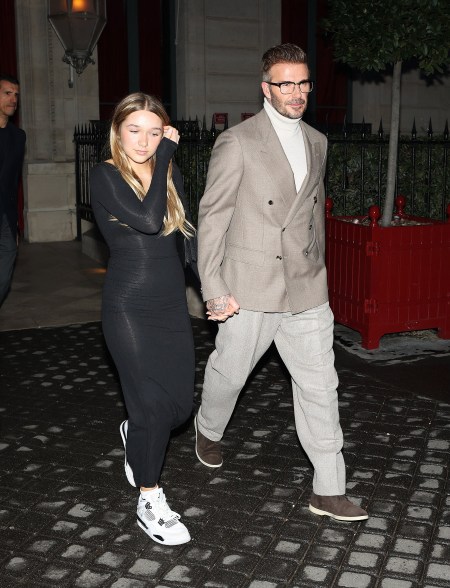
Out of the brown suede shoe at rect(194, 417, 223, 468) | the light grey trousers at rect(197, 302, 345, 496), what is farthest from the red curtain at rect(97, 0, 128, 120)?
the light grey trousers at rect(197, 302, 345, 496)

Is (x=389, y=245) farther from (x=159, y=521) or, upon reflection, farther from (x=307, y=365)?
(x=159, y=521)

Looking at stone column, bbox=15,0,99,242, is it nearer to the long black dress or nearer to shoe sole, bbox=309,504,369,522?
the long black dress

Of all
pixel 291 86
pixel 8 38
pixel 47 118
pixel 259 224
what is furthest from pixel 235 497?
pixel 8 38

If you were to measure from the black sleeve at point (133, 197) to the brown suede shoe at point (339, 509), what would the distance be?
1.55 meters

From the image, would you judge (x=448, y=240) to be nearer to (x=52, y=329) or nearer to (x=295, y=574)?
(x=52, y=329)

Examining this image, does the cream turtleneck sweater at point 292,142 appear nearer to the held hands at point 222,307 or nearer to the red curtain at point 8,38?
the held hands at point 222,307

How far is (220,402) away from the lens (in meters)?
4.58

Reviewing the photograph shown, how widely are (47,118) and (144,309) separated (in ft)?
37.7

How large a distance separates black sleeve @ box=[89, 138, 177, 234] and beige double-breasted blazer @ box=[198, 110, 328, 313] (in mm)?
332

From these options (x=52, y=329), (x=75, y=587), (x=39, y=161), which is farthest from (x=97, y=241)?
(x=75, y=587)

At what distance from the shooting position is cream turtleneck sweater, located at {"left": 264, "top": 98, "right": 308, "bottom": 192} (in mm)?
4125

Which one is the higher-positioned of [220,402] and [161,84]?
[161,84]

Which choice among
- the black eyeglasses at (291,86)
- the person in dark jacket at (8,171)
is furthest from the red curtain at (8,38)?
the black eyeglasses at (291,86)

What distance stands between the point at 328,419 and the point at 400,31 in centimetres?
418
